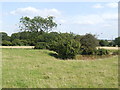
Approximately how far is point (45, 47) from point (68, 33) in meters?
5.72

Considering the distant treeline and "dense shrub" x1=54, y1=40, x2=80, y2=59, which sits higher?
the distant treeline

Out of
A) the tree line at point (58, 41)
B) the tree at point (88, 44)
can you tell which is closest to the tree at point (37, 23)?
the tree line at point (58, 41)

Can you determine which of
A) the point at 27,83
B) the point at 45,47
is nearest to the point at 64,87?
the point at 27,83

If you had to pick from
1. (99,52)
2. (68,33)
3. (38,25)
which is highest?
(38,25)

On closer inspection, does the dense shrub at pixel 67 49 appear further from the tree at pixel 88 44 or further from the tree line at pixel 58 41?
the tree at pixel 88 44

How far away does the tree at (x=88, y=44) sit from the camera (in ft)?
83.7

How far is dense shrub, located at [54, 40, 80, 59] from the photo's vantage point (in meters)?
20.0

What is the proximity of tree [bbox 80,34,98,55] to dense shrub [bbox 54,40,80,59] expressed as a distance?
524cm

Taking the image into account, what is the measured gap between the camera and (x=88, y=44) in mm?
25609

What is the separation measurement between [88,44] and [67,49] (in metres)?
6.50

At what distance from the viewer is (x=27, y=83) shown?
505cm

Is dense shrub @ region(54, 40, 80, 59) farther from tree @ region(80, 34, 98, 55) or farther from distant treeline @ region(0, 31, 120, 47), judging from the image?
tree @ region(80, 34, 98, 55)

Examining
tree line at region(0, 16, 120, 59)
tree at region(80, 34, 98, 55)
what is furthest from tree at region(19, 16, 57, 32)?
tree at region(80, 34, 98, 55)

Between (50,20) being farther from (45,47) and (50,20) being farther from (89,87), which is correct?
(89,87)
